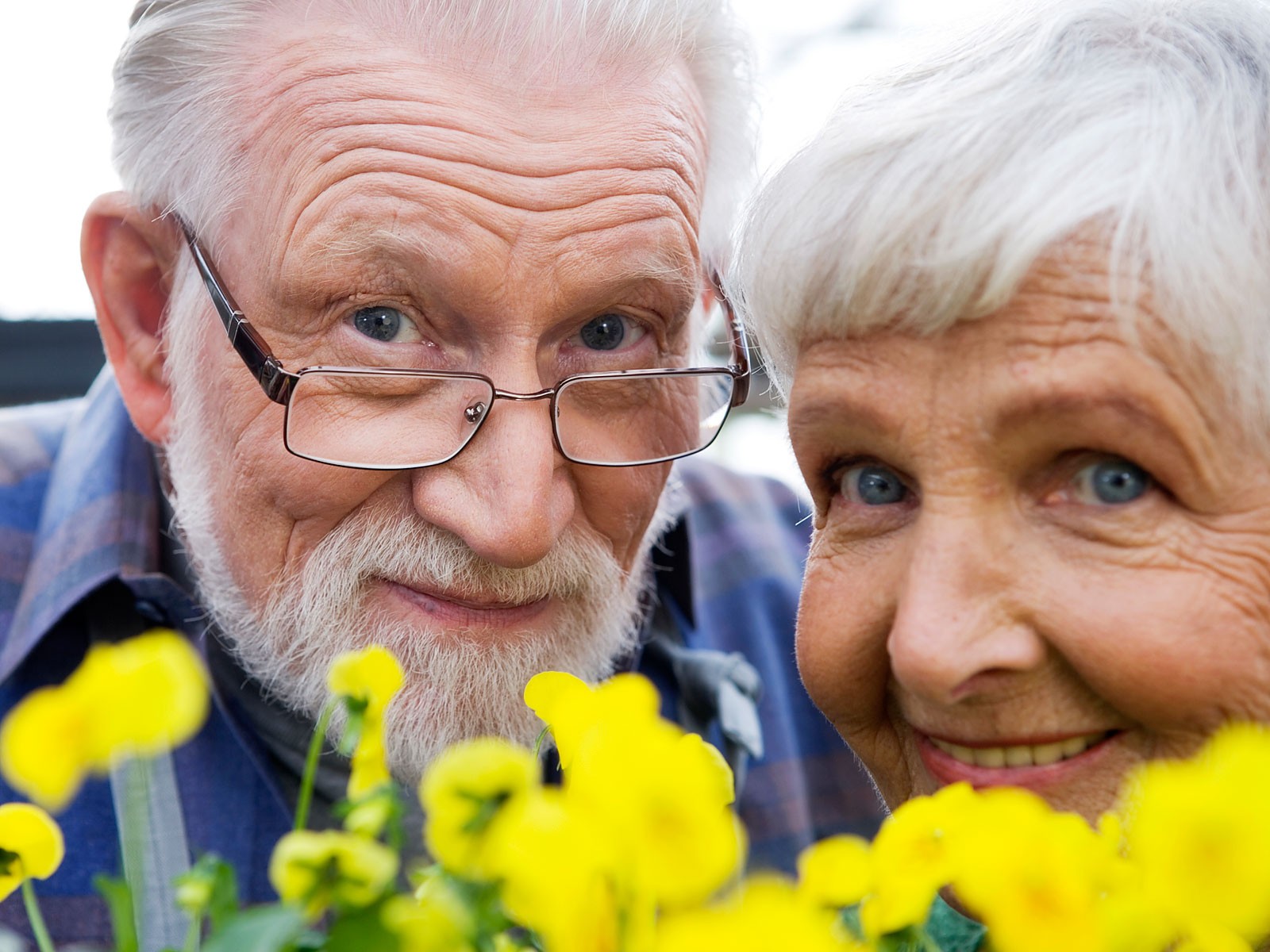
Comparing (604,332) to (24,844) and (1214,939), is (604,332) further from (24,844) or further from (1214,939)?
(1214,939)

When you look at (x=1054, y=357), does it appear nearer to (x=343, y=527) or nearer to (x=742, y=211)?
(x=742, y=211)

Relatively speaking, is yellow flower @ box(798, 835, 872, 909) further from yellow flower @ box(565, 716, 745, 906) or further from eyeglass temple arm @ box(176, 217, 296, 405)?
eyeglass temple arm @ box(176, 217, 296, 405)

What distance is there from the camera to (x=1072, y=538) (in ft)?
3.65

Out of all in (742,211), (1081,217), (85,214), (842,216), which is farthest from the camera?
(85,214)

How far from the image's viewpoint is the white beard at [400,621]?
1859mm

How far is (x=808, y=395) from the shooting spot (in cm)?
123

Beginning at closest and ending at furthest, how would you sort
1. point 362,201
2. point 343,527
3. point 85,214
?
point 362,201 → point 343,527 → point 85,214

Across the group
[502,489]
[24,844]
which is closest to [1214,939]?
[24,844]

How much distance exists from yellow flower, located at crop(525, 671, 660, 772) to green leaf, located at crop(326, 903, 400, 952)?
0.13 meters

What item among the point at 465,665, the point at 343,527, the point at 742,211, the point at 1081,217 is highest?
the point at 1081,217

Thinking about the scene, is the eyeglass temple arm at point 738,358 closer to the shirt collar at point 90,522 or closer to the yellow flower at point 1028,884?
the shirt collar at point 90,522

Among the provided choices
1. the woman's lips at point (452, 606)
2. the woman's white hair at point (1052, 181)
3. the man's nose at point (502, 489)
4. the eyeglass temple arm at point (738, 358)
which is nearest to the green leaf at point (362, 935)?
the woman's white hair at point (1052, 181)

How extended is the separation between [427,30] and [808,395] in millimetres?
894

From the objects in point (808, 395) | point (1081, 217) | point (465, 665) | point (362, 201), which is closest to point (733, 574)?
point (465, 665)
